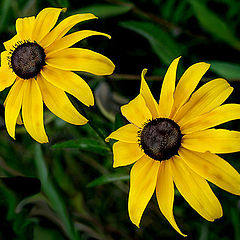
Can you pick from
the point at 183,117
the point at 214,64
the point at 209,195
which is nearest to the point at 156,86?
the point at 214,64

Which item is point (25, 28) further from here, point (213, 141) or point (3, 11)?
point (3, 11)

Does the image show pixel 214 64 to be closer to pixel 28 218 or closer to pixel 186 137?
pixel 186 137

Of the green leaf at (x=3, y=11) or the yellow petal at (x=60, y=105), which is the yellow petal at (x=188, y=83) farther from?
the green leaf at (x=3, y=11)

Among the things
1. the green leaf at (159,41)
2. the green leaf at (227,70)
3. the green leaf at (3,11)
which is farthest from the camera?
the green leaf at (3,11)

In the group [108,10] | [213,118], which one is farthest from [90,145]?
[108,10]

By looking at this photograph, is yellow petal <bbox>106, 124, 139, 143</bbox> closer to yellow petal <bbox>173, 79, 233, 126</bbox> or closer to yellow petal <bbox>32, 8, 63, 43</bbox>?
yellow petal <bbox>173, 79, 233, 126</bbox>

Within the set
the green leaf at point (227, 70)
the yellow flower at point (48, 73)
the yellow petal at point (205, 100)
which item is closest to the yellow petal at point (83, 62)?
the yellow flower at point (48, 73)
